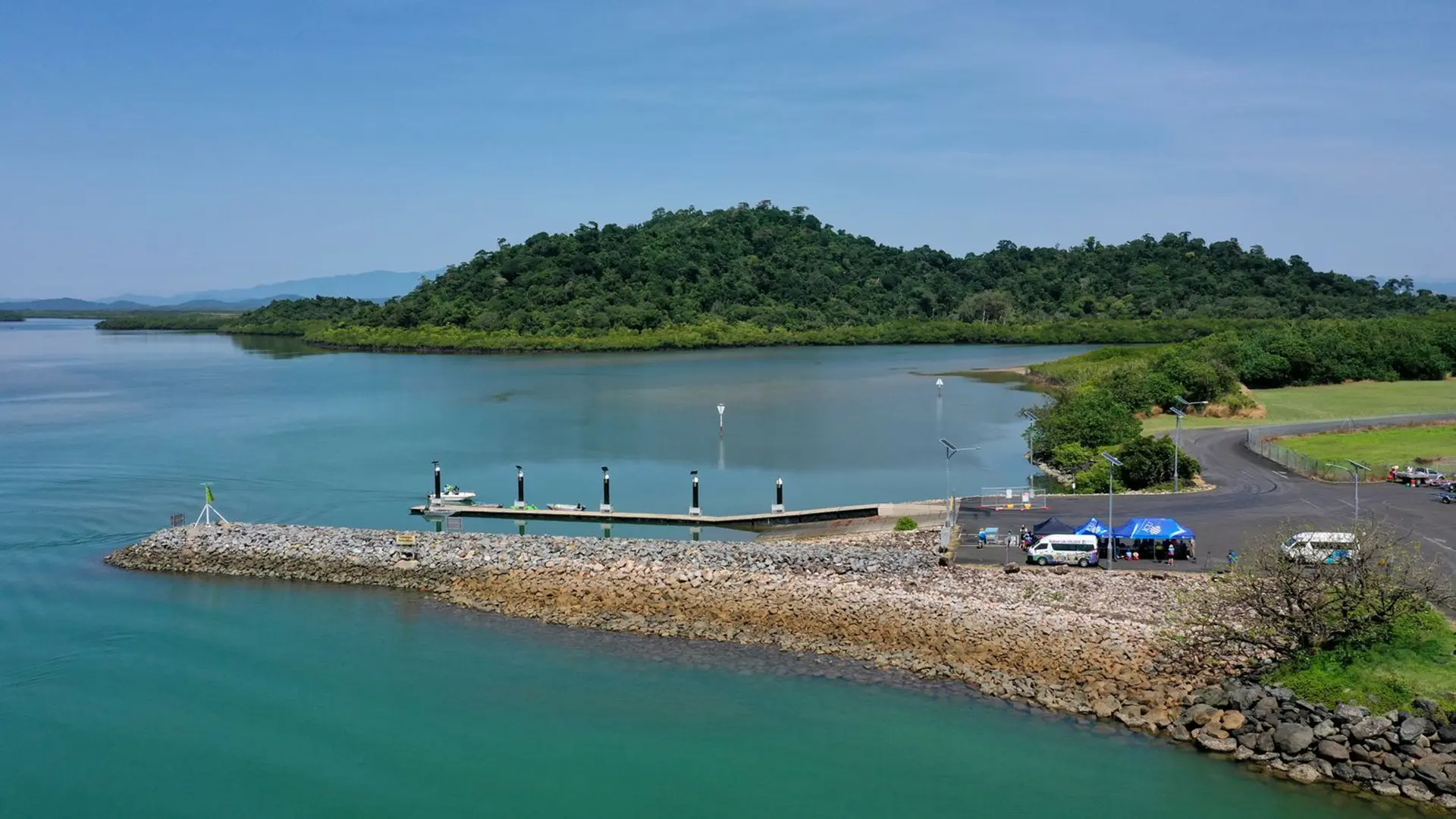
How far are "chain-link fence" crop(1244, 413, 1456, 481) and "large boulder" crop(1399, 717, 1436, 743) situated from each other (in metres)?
18.5

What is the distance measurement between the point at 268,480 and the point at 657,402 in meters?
29.0

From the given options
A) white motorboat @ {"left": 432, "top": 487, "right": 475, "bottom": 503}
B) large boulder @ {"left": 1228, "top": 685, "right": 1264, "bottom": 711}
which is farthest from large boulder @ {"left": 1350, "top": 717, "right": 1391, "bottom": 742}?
white motorboat @ {"left": 432, "top": 487, "right": 475, "bottom": 503}

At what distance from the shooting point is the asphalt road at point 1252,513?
2478 cm

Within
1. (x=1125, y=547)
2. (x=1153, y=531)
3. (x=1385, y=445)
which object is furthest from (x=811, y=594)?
(x=1385, y=445)

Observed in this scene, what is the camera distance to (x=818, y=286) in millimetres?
148625

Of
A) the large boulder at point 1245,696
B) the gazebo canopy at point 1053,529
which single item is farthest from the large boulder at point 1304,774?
the gazebo canopy at point 1053,529

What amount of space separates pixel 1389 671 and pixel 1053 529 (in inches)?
343

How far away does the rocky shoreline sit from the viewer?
1656 cm

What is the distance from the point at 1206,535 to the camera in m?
25.8

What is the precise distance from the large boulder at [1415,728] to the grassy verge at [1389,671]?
34 centimetres

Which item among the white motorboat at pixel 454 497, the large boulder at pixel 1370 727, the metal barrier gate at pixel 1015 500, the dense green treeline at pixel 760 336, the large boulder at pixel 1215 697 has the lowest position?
the large boulder at pixel 1215 697

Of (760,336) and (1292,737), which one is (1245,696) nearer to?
(1292,737)

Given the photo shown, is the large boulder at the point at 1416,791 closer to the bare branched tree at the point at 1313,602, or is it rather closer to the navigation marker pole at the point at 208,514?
the bare branched tree at the point at 1313,602

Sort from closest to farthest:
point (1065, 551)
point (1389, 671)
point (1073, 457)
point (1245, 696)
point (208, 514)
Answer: point (1389, 671)
point (1245, 696)
point (1065, 551)
point (208, 514)
point (1073, 457)
